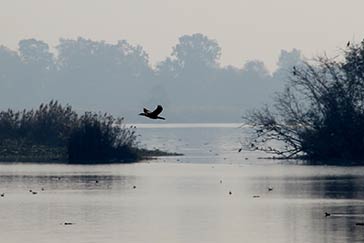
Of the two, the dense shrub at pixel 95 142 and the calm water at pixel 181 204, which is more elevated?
the dense shrub at pixel 95 142

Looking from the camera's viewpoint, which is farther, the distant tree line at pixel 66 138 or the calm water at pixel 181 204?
the distant tree line at pixel 66 138

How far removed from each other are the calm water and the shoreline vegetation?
563 cm

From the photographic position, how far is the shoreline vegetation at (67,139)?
6619cm

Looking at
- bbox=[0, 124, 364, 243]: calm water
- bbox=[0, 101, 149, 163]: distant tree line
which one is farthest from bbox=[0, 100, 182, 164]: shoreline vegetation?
bbox=[0, 124, 364, 243]: calm water

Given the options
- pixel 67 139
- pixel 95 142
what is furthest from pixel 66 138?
pixel 95 142

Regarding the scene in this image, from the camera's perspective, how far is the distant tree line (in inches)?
2606

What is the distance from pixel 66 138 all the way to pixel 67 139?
114 cm

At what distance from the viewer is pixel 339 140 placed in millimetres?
64000

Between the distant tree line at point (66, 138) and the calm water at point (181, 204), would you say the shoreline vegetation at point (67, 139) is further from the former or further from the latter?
the calm water at point (181, 204)

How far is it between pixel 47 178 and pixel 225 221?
19.5 metres

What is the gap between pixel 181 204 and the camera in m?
38.2

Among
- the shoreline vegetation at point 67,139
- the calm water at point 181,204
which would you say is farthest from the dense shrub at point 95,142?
the calm water at point 181,204

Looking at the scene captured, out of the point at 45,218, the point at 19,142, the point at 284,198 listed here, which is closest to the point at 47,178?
the point at 284,198

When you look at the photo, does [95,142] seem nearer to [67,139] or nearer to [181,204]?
[67,139]
